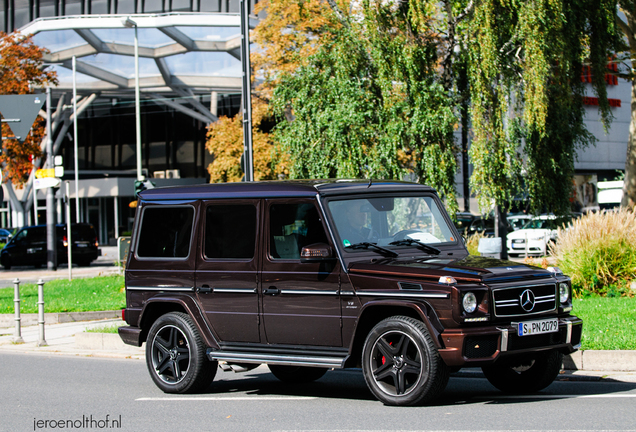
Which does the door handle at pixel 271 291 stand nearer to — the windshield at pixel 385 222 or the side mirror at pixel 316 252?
the side mirror at pixel 316 252

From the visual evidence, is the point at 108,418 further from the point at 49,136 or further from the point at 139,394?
the point at 49,136

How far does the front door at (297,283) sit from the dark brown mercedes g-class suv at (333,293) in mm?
12

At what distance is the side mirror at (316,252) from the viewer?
23.4 ft

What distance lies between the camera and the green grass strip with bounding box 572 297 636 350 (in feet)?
30.2

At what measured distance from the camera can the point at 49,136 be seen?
36125 mm

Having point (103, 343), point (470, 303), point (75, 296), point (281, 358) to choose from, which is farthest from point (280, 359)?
point (75, 296)

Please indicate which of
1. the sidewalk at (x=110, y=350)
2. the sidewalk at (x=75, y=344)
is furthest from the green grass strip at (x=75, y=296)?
the sidewalk at (x=75, y=344)

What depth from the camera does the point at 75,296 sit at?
19344 mm

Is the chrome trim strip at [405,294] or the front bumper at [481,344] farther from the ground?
the chrome trim strip at [405,294]

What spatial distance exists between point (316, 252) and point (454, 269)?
120cm

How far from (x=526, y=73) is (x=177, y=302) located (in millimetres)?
13680

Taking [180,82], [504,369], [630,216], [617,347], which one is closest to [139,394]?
[504,369]

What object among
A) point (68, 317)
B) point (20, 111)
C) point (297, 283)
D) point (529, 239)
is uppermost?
point (20, 111)

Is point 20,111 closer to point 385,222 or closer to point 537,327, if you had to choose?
point 385,222
